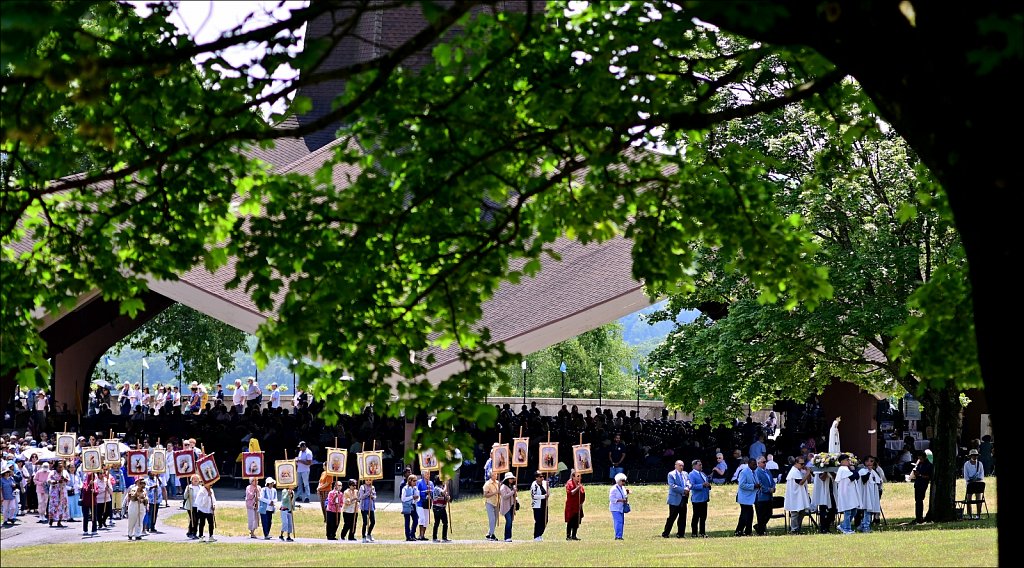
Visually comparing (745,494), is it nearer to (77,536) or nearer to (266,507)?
(266,507)

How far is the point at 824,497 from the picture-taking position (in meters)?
27.3

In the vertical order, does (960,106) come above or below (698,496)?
above

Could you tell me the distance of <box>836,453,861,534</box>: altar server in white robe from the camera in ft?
87.2

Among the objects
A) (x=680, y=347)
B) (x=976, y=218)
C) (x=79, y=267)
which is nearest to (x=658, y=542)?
(x=680, y=347)

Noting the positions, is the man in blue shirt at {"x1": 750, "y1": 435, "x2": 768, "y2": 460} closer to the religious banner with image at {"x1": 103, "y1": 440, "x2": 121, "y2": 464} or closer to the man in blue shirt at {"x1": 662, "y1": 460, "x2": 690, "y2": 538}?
the man in blue shirt at {"x1": 662, "y1": 460, "x2": 690, "y2": 538}

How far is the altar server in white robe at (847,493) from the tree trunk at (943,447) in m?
1.88

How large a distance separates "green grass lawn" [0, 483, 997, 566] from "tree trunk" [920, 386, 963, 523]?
75cm

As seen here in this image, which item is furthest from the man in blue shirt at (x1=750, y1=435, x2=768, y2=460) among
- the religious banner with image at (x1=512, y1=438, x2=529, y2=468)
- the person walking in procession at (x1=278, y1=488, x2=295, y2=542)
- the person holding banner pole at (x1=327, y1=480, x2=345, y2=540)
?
the person walking in procession at (x1=278, y1=488, x2=295, y2=542)

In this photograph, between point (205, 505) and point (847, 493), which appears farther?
point (847, 493)

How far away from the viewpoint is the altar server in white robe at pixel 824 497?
89.3ft

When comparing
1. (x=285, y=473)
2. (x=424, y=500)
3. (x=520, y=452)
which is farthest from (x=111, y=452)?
(x=520, y=452)

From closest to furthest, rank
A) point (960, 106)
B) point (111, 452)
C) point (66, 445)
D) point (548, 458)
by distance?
point (960, 106), point (111, 452), point (548, 458), point (66, 445)

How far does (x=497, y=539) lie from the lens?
89.7 feet

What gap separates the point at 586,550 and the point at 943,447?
34.2 feet
